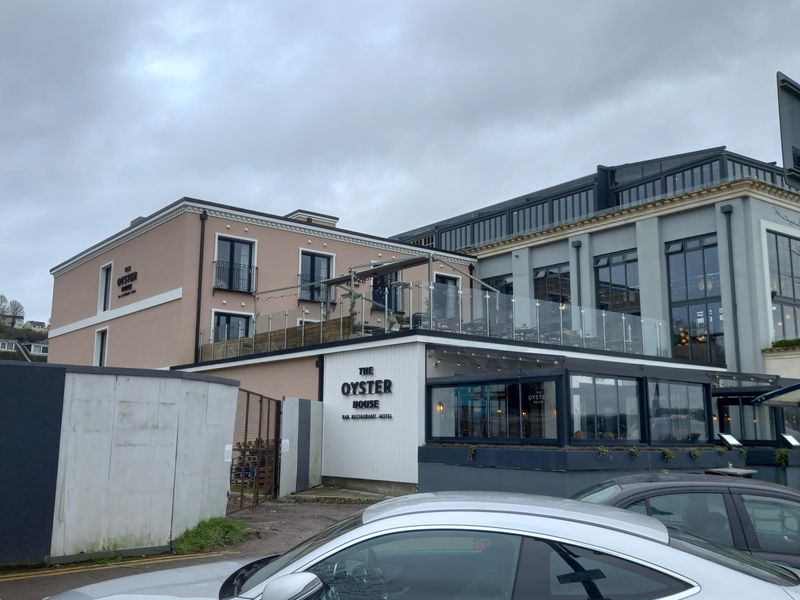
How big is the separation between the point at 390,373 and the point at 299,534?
24.6 feet

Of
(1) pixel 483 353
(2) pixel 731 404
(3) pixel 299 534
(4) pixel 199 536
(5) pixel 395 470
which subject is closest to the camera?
(4) pixel 199 536

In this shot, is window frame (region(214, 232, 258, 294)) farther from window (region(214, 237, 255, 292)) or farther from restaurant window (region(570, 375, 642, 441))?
restaurant window (region(570, 375, 642, 441))

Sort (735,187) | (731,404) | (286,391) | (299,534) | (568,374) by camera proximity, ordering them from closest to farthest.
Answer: (299,534), (568,374), (731,404), (286,391), (735,187)

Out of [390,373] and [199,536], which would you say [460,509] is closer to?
[199,536]

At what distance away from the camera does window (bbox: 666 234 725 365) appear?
1144 inches

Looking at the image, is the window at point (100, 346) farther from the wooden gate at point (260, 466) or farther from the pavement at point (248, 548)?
the pavement at point (248, 548)

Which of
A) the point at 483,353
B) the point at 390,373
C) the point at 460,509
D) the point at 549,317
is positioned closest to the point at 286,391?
the point at 390,373

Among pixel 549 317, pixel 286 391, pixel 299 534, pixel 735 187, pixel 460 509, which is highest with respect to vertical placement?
pixel 735 187

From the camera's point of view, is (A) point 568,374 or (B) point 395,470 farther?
(B) point 395,470

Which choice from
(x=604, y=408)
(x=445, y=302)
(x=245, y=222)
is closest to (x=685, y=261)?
(x=445, y=302)

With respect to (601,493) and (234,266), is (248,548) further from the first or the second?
(234,266)

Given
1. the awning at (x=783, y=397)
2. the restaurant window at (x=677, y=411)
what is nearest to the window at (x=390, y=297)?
the restaurant window at (x=677, y=411)

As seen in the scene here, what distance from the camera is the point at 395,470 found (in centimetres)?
1906

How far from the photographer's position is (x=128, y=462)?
9930 millimetres
